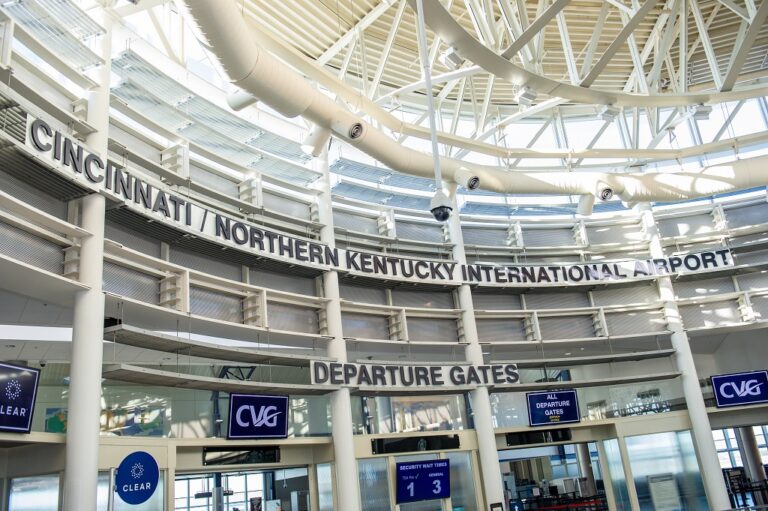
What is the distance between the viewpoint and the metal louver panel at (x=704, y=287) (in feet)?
75.8

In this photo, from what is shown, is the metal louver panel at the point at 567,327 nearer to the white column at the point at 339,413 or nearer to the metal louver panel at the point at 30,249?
the white column at the point at 339,413

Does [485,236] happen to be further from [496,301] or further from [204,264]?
[204,264]

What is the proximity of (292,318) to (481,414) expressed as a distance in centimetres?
630

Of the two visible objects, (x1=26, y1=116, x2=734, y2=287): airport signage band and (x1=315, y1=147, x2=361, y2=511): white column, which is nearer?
(x1=26, y1=116, x2=734, y2=287): airport signage band

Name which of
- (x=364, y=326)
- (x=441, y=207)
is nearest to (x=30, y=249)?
(x=441, y=207)

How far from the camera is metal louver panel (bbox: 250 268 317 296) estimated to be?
55.2 ft

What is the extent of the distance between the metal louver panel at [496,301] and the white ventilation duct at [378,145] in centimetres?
403

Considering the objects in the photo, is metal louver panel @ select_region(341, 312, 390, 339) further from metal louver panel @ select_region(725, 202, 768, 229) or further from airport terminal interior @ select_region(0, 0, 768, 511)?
metal louver panel @ select_region(725, 202, 768, 229)

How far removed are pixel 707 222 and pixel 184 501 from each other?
1932 cm

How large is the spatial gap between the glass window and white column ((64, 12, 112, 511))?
1.02 m

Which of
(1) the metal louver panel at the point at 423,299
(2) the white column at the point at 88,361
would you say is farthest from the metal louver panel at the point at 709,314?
(2) the white column at the point at 88,361

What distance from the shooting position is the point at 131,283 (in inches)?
517

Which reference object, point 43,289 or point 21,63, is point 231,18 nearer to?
point 21,63

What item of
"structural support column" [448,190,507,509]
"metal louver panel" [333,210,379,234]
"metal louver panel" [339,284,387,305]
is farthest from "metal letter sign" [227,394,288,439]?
"structural support column" [448,190,507,509]
